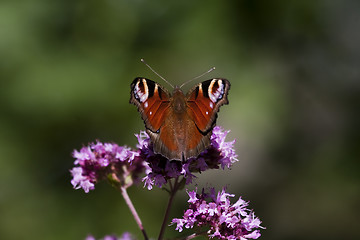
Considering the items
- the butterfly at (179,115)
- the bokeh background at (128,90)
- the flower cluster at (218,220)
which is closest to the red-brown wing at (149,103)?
the butterfly at (179,115)

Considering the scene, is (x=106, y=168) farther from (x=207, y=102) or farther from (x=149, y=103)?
(x=207, y=102)

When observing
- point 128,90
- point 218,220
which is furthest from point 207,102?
point 128,90
